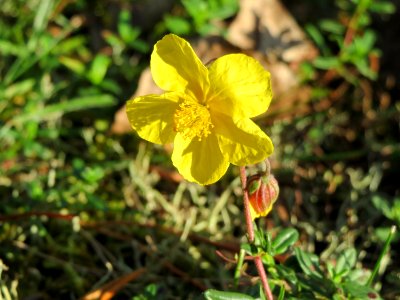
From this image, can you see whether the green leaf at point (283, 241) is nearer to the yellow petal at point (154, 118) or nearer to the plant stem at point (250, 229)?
the plant stem at point (250, 229)

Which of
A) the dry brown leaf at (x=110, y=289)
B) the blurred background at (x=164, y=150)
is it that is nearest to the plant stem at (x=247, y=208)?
the blurred background at (x=164, y=150)

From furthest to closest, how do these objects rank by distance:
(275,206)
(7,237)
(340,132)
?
(340,132) → (275,206) → (7,237)

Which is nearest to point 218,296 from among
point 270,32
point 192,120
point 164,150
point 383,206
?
point 192,120

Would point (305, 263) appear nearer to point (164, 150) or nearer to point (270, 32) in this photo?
point (164, 150)

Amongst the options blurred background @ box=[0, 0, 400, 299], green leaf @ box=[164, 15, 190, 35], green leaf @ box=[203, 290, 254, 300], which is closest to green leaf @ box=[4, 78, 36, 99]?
blurred background @ box=[0, 0, 400, 299]

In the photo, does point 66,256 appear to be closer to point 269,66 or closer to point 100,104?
point 100,104

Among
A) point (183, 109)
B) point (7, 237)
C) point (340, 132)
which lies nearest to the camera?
point (183, 109)

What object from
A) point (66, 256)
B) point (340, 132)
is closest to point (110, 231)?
point (66, 256)
